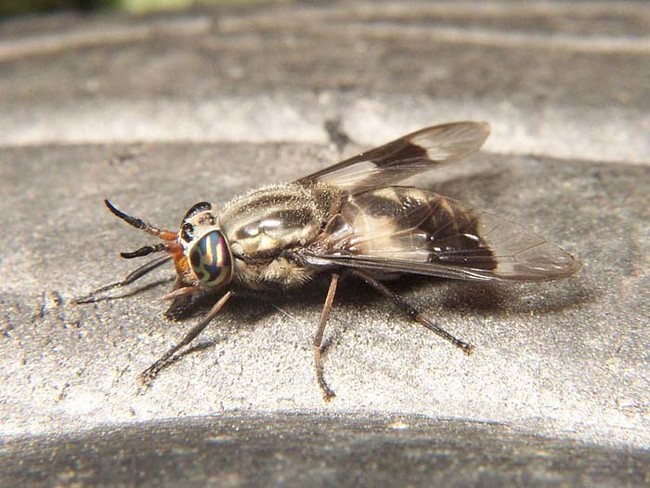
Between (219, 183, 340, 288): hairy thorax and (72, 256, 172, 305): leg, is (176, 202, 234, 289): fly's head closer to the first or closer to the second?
(219, 183, 340, 288): hairy thorax

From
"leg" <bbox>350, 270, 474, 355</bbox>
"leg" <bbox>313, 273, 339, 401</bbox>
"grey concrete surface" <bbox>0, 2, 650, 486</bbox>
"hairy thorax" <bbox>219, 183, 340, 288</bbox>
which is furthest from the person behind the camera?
"hairy thorax" <bbox>219, 183, 340, 288</bbox>

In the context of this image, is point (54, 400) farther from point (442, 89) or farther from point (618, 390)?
point (442, 89)

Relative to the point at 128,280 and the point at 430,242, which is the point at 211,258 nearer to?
the point at 128,280

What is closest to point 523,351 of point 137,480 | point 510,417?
point 510,417

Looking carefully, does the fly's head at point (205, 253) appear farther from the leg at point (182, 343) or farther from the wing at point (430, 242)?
the wing at point (430, 242)

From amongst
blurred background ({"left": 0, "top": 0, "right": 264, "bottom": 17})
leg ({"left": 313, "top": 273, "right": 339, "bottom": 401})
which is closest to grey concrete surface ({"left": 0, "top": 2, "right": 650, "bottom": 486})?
leg ({"left": 313, "top": 273, "right": 339, "bottom": 401})

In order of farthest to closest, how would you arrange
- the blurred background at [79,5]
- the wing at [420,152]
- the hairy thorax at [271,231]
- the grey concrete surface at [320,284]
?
1. the blurred background at [79,5]
2. the wing at [420,152]
3. the hairy thorax at [271,231]
4. the grey concrete surface at [320,284]

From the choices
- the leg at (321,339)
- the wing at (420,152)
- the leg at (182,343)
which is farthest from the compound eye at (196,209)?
the wing at (420,152)
